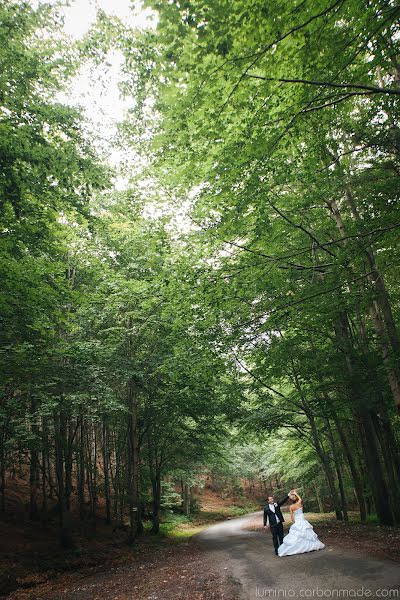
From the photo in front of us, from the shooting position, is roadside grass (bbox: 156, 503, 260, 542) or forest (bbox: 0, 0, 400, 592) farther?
roadside grass (bbox: 156, 503, 260, 542)

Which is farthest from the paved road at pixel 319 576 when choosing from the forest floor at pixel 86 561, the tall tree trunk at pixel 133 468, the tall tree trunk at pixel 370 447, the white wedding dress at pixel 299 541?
the tall tree trunk at pixel 133 468

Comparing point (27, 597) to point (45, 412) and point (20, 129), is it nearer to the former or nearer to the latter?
point (45, 412)

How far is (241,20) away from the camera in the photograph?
3.82 meters

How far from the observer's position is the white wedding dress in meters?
8.52

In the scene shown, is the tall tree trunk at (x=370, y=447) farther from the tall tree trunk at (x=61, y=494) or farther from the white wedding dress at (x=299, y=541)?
the tall tree trunk at (x=61, y=494)

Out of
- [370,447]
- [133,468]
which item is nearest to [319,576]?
[370,447]

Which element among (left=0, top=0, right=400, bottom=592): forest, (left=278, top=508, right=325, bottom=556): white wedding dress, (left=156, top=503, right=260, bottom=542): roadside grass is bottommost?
(left=156, top=503, right=260, bottom=542): roadside grass

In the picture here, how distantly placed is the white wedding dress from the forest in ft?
13.0

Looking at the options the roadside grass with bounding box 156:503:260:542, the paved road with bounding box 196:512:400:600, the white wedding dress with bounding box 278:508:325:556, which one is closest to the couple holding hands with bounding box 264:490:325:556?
the white wedding dress with bounding box 278:508:325:556

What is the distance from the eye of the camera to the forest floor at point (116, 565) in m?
7.49

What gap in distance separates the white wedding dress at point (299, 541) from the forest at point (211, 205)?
3.96 metres

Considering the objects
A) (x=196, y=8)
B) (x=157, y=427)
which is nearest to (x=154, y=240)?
(x=196, y=8)

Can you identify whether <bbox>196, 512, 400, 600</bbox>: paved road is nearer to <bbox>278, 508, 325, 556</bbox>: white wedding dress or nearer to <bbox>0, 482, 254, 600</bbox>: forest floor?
<bbox>278, 508, 325, 556</bbox>: white wedding dress

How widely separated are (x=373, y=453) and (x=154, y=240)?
11.5 m
